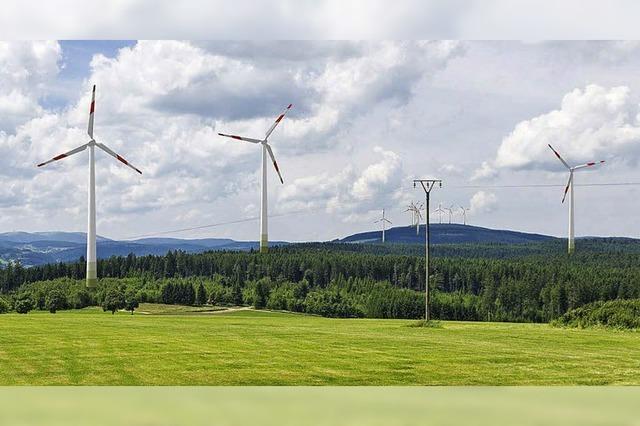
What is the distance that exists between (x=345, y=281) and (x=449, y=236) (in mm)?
2816

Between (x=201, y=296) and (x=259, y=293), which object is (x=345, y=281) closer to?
(x=259, y=293)

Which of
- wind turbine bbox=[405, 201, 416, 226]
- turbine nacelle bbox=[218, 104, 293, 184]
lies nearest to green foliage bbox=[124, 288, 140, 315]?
turbine nacelle bbox=[218, 104, 293, 184]

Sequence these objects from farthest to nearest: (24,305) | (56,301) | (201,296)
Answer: (201,296) → (24,305) → (56,301)

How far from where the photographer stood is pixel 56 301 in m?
17.5

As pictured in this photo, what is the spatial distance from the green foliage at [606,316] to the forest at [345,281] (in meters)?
0.18

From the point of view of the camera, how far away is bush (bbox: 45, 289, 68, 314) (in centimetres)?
1739

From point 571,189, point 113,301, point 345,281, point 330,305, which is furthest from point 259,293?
point 571,189

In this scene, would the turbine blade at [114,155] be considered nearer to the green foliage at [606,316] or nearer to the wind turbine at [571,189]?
the wind turbine at [571,189]

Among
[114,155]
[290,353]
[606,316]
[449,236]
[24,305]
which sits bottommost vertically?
[290,353]

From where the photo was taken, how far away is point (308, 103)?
1708 centimetres

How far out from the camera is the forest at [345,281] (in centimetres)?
1780

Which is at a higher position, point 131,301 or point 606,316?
point 131,301

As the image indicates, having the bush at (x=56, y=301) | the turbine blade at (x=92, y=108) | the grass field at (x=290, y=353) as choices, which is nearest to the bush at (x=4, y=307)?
the grass field at (x=290, y=353)
